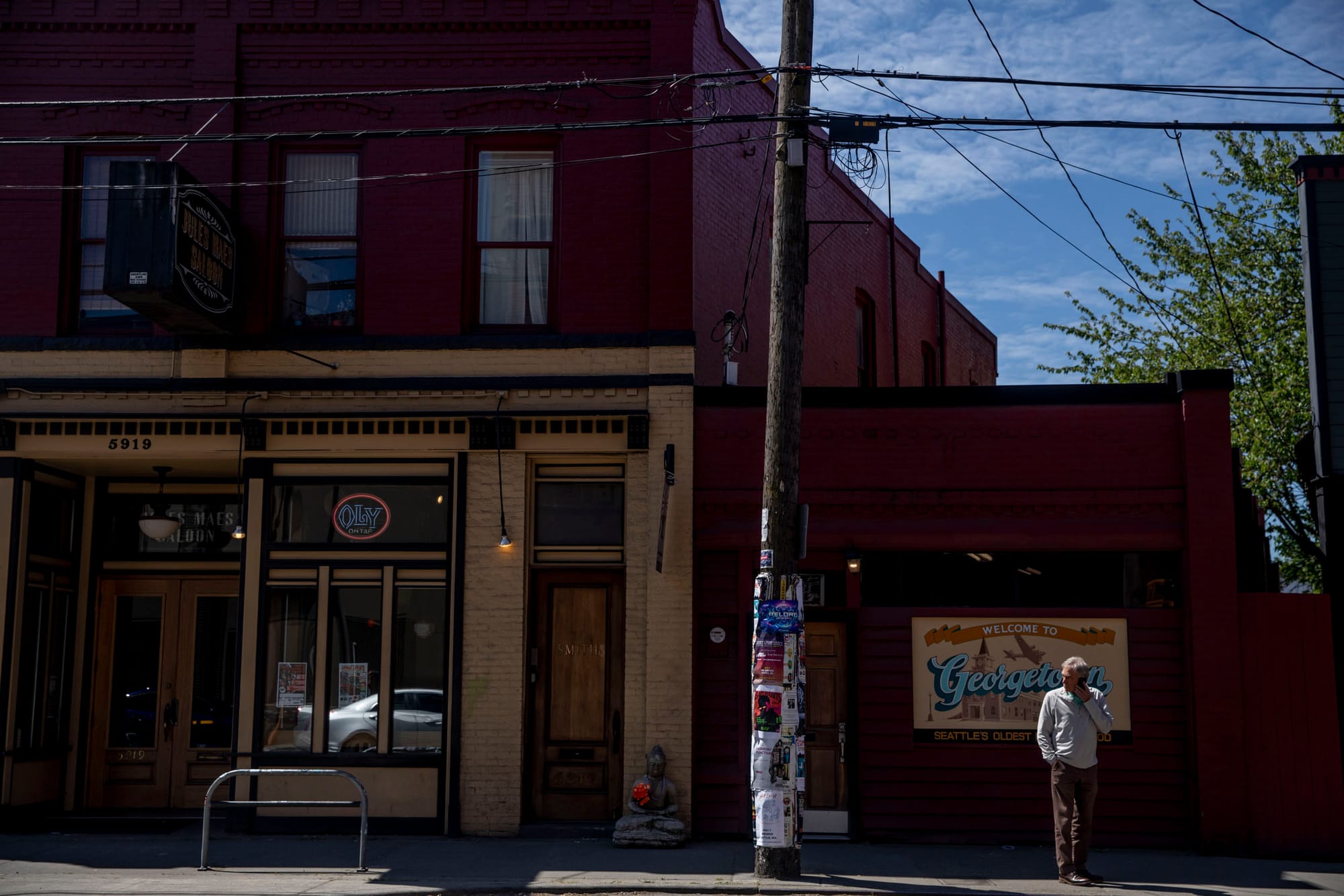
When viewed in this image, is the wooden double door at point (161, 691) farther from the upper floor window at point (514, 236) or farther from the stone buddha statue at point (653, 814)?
the stone buddha statue at point (653, 814)

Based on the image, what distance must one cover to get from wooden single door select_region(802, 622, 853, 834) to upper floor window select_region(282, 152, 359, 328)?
602cm

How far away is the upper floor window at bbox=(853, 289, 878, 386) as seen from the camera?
2038 centimetres

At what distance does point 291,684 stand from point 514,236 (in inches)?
208

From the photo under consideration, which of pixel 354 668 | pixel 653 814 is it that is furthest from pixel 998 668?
pixel 354 668

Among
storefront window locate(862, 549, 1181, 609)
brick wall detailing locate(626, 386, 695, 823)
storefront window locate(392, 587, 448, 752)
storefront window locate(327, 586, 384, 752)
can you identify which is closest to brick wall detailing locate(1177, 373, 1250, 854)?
storefront window locate(862, 549, 1181, 609)

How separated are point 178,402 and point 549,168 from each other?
466cm

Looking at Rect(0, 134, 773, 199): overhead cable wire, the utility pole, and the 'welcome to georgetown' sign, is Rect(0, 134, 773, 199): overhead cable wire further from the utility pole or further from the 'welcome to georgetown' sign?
the 'welcome to georgetown' sign

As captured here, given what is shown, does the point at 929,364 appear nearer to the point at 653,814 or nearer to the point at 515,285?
the point at 515,285

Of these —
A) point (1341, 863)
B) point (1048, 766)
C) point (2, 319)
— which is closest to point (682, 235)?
point (1048, 766)

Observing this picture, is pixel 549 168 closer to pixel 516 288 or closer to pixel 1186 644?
pixel 516 288

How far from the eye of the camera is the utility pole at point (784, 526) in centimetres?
978

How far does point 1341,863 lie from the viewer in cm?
1164

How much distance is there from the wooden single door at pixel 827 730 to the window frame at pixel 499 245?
4325 millimetres

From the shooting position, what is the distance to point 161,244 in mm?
11859
